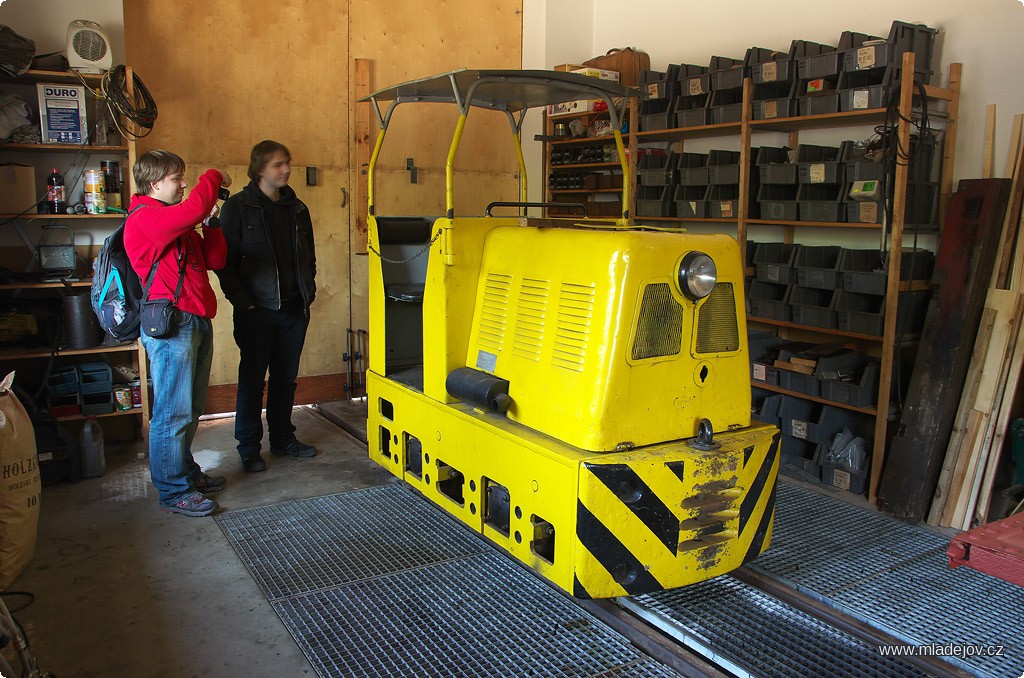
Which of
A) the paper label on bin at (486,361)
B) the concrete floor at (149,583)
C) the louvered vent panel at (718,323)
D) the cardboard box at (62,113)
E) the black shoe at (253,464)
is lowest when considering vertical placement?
the concrete floor at (149,583)

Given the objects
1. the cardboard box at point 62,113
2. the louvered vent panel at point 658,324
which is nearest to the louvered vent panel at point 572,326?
the louvered vent panel at point 658,324

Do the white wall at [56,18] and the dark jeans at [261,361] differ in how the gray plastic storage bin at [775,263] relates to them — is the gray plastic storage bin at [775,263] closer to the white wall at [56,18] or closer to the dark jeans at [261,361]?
the dark jeans at [261,361]

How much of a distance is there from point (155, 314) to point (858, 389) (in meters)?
3.72

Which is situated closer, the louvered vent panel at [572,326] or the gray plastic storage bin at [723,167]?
the louvered vent panel at [572,326]

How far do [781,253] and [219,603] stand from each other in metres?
3.76

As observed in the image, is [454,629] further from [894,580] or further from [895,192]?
[895,192]

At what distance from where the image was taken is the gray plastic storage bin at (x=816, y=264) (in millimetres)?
4664

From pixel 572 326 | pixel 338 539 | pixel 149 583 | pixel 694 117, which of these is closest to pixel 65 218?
pixel 149 583

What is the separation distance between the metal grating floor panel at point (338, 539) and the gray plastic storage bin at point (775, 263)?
8.21 feet

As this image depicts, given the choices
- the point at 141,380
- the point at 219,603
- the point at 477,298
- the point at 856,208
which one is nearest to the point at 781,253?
the point at 856,208

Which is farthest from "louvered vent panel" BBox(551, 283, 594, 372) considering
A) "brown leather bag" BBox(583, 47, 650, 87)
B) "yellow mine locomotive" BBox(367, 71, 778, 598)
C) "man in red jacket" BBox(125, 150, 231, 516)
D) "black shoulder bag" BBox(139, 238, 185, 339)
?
"brown leather bag" BBox(583, 47, 650, 87)

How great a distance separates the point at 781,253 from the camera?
503 centimetres

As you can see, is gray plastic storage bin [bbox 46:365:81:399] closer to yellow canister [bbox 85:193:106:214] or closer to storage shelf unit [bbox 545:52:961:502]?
yellow canister [bbox 85:193:106:214]

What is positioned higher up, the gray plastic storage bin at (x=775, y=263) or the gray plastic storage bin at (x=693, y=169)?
the gray plastic storage bin at (x=693, y=169)
